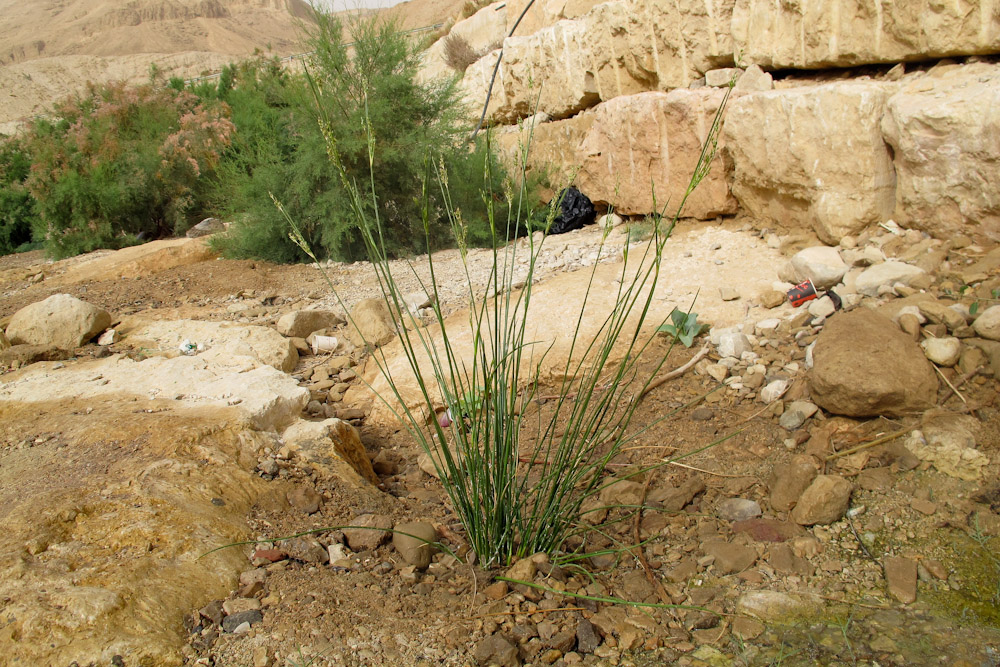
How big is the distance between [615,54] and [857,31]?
2422 mm

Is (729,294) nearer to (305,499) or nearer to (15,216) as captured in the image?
(305,499)

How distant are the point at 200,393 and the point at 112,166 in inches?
292

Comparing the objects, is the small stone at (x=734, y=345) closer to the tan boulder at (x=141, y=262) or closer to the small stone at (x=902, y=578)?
the small stone at (x=902, y=578)

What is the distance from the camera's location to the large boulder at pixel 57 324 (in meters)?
3.85

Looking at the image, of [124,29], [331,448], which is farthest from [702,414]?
[124,29]

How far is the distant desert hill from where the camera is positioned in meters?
26.3

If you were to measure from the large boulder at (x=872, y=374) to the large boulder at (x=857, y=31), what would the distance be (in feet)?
6.12

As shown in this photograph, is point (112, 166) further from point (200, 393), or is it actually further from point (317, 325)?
point (200, 393)

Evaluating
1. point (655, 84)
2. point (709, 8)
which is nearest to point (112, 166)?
point (655, 84)

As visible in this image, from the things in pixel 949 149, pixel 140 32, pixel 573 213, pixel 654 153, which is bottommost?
pixel 573 213

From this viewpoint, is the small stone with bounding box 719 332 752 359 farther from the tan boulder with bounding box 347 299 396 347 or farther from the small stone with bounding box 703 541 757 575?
the tan boulder with bounding box 347 299 396 347

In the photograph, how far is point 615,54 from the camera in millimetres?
6145

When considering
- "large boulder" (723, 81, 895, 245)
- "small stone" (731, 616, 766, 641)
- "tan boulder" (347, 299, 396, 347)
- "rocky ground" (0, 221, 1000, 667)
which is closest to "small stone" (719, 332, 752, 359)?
"rocky ground" (0, 221, 1000, 667)

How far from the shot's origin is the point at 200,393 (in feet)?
9.70
